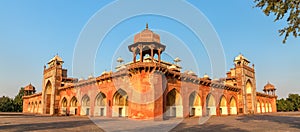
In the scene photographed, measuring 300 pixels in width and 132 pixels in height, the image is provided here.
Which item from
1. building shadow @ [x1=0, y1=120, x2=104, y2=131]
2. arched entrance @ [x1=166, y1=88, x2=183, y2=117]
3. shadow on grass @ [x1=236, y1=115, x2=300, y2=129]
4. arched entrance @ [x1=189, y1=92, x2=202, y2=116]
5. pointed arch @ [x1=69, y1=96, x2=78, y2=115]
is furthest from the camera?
pointed arch @ [x1=69, y1=96, x2=78, y2=115]

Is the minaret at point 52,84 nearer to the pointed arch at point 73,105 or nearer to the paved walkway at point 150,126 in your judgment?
the pointed arch at point 73,105

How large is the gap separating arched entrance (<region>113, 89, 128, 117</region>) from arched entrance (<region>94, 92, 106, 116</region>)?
118 inches

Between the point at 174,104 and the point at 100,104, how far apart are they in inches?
390

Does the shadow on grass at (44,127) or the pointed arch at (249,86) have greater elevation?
the pointed arch at (249,86)

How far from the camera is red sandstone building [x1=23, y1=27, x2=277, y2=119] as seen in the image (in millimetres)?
19766

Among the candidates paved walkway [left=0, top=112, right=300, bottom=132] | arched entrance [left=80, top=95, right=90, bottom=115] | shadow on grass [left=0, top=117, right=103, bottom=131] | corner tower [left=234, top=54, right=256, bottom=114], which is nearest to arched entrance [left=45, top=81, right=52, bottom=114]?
arched entrance [left=80, top=95, right=90, bottom=115]

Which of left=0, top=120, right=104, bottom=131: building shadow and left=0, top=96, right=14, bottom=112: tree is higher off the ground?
left=0, top=120, right=104, bottom=131: building shadow

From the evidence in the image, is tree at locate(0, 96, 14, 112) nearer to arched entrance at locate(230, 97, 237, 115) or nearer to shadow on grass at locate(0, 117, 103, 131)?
shadow on grass at locate(0, 117, 103, 131)

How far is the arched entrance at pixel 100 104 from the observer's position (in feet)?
91.2

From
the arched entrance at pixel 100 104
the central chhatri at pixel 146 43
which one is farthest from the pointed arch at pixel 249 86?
the arched entrance at pixel 100 104

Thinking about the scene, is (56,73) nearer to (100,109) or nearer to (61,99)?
(61,99)

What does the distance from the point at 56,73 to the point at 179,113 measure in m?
25.5

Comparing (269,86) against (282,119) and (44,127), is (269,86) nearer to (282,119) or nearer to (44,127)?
(282,119)

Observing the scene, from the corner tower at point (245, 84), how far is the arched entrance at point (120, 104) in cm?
2090
